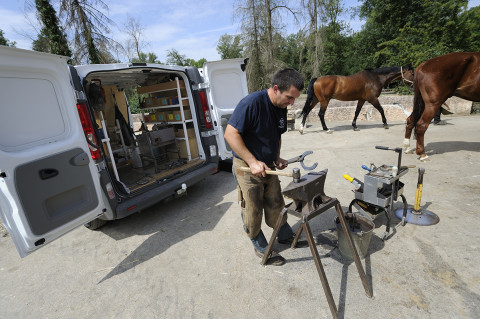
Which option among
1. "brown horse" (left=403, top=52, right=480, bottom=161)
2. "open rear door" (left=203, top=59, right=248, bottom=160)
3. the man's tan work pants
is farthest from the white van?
"brown horse" (left=403, top=52, right=480, bottom=161)

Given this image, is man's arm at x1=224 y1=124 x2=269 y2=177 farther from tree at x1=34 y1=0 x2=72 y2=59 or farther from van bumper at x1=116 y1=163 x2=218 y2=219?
tree at x1=34 y1=0 x2=72 y2=59

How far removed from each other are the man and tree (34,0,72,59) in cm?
1241

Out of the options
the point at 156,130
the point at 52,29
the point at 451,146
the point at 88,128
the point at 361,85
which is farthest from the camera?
the point at 52,29

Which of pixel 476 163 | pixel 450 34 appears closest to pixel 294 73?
pixel 476 163

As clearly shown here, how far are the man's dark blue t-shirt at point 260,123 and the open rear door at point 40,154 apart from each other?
175 cm

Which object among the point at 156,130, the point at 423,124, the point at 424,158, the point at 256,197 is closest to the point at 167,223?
the point at 256,197

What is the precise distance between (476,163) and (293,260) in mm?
4450

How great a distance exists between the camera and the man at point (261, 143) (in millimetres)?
2049

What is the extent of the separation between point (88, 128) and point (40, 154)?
653 millimetres

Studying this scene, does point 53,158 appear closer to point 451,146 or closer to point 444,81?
point 444,81

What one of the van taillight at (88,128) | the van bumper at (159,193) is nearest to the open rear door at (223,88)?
the van bumper at (159,193)

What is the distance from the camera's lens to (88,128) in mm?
2746

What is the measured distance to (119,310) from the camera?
7.13 ft

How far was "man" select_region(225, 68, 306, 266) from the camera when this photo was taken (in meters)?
2.05
